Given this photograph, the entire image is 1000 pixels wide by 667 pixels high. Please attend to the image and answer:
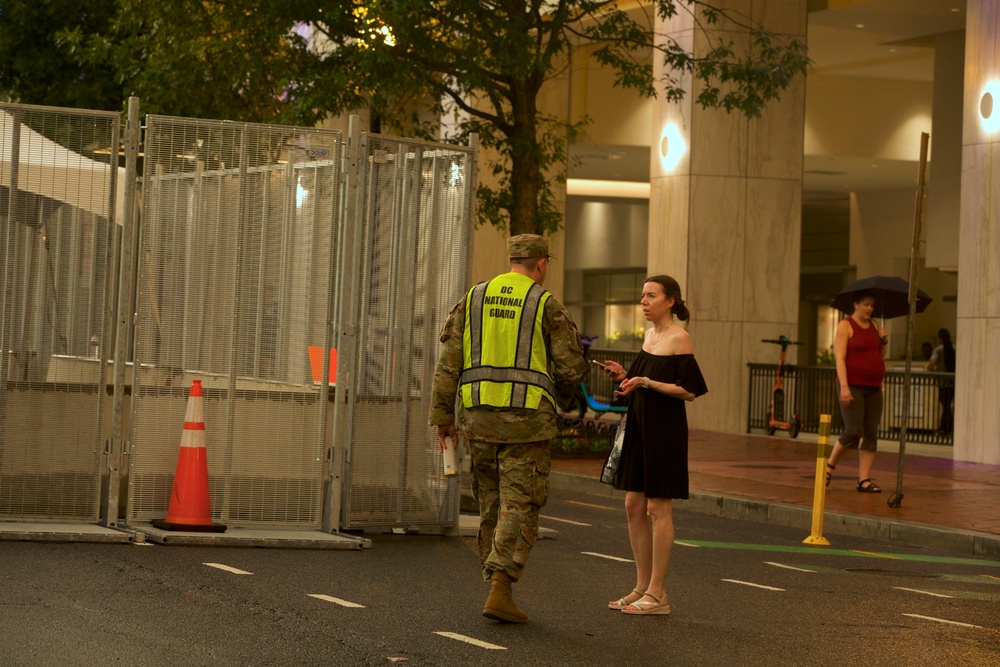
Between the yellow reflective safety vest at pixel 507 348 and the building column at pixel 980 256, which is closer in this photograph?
the yellow reflective safety vest at pixel 507 348

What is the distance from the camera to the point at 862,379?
14477 mm

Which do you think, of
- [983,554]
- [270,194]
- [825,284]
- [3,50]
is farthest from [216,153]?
[825,284]

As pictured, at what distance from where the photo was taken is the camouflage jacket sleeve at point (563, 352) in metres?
7.67

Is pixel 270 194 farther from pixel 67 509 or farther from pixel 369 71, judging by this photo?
pixel 369 71

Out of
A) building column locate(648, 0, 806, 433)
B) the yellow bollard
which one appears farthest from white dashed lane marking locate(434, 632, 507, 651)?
building column locate(648, 0, 806, 433)

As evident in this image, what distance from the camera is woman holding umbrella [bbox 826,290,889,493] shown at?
14.4m

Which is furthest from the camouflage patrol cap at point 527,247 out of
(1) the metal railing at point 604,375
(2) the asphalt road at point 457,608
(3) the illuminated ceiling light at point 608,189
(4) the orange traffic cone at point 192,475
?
(3) the illuminated ceiling light at point 608,189

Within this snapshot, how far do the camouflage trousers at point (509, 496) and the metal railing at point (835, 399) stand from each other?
13.0 metres

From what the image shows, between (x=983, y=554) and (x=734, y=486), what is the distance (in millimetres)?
3626

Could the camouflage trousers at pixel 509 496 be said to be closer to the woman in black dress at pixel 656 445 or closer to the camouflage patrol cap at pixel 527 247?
the woman in black dress at pixel 656 445

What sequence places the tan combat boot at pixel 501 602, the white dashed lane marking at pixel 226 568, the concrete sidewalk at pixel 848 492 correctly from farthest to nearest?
the concrete sidewalk at pixel 848 492 < the white dashed lane marking at pixel 226 568 < the tan combat boot at pixel 501 602

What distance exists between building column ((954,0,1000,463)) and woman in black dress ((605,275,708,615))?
11.3m

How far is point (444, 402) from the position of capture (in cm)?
775

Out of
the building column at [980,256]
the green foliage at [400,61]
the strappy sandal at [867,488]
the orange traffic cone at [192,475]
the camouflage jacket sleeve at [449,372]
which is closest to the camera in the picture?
the camouflage jacket sleeve at [449,372]
